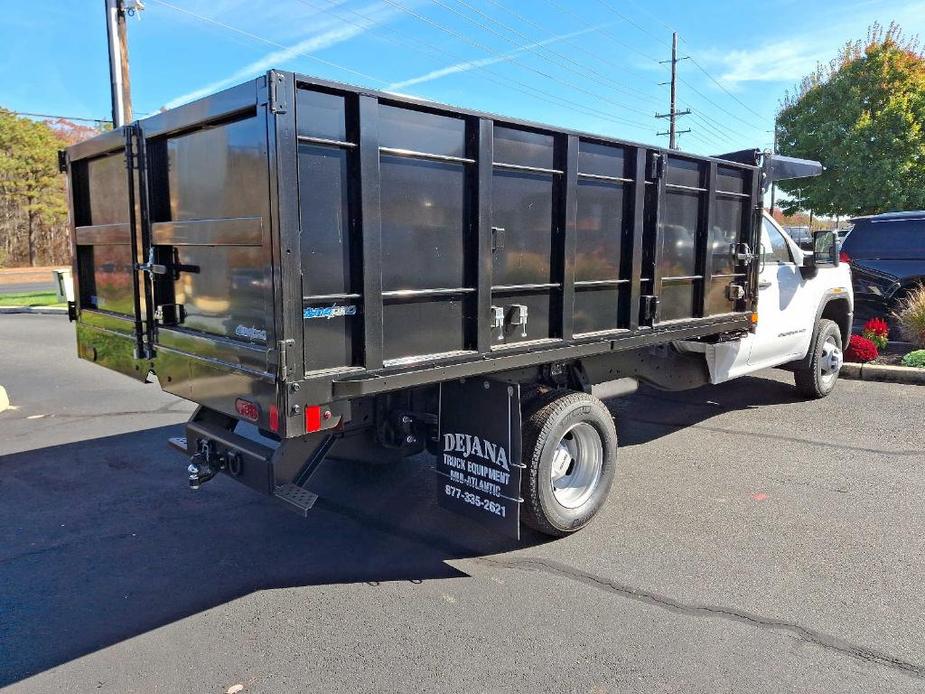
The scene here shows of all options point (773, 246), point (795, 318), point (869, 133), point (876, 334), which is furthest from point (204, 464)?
point (869, 133)

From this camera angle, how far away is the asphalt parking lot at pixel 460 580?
3.05 metres

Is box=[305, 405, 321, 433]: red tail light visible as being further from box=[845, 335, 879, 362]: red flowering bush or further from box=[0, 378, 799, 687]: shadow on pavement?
box=[845, 335, 879, 362]: red flowering bush

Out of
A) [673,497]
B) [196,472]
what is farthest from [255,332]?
[673,497]

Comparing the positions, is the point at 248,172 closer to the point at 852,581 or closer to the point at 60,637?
the point at 60,637

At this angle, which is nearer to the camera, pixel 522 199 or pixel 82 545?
pixel 522 199

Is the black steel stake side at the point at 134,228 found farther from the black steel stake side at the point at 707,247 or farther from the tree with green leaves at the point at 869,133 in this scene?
the tree with green leaves at the point at 869,133

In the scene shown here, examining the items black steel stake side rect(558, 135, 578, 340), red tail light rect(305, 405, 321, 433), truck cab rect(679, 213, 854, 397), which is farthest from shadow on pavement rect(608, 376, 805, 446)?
red tail light rect(305, 405, 321, 433)

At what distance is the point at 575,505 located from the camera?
4.53m

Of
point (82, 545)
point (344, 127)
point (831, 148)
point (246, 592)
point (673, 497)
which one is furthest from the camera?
point (831, 148)

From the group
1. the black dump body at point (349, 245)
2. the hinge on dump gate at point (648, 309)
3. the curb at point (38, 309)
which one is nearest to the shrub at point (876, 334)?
the black dump body at point (349, 245)

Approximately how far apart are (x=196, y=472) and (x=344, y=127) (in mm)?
2302

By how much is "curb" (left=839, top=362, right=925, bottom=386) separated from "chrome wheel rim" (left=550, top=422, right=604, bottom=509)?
20.3ft

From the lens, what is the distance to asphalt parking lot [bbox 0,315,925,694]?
3.05 metres

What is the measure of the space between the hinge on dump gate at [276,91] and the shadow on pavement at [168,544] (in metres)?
2.56
